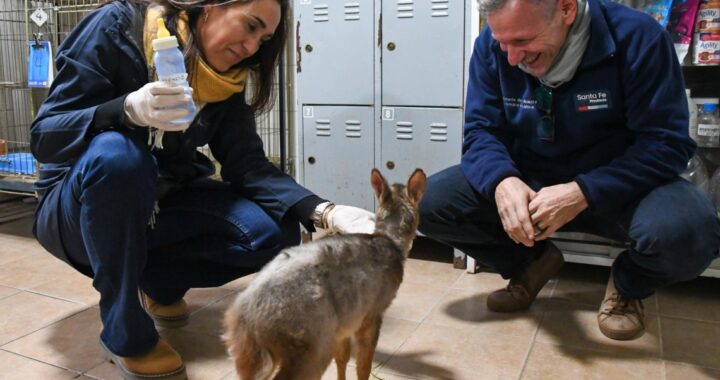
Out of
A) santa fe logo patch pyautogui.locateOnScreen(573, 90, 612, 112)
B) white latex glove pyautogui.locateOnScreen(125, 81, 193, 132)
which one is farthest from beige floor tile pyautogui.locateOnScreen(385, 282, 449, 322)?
white latex glove pyautogui.locateOnScreen(125, 81, 193, 132)

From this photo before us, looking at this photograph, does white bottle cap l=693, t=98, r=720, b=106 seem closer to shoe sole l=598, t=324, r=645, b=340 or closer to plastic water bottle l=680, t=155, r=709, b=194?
plastic water bottle l=680, t=155, r=709, b=194

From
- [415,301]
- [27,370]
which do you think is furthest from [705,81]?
[27,370]

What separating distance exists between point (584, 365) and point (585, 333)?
297 millimetres

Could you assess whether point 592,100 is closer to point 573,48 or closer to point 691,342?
point 573,48

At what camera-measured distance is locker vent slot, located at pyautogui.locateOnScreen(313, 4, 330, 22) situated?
339 centimetres

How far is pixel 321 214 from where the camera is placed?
2113 millimetres

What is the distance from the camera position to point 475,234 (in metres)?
2.46

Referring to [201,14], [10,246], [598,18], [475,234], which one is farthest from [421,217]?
[10,246]

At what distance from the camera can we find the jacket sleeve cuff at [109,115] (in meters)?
1.74

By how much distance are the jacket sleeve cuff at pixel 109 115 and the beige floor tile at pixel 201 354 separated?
842mm

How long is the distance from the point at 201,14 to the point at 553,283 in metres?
2.04

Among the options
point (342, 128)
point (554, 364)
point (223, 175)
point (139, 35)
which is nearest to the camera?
point (139, 35)

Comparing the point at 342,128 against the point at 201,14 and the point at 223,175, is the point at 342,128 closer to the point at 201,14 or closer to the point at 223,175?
the point at 223,175

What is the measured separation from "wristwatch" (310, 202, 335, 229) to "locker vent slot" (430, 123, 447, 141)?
123cm
